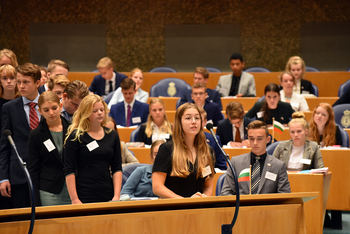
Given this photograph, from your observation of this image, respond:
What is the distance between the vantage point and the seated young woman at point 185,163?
98.0 inches

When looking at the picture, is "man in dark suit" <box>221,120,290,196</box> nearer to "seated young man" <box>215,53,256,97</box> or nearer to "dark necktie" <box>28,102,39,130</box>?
"dark necktie" <box>28,102,39,130</box>

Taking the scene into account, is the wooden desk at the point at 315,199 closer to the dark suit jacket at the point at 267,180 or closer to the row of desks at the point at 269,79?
the dark suit jacket at the point at 267,180

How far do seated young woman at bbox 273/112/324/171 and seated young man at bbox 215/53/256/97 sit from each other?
2.92 m

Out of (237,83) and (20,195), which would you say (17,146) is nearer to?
(20,195)

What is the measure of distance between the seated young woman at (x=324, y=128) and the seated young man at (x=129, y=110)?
83.3 inches

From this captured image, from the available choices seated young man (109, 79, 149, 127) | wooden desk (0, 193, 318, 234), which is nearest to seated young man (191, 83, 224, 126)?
seated young man (109, 79, 149, 127)

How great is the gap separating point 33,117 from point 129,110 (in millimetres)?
2820

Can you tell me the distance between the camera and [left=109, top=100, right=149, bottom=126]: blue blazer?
5676 millimetres

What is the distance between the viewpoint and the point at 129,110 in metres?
5.72

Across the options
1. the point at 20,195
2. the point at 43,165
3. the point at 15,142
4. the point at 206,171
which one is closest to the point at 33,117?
the point at 15,142

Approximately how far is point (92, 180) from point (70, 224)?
0.66 meters

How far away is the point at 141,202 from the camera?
2.04 m

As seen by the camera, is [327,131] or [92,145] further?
[327,131]

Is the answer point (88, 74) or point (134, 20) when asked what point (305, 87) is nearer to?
point (88, 74)
